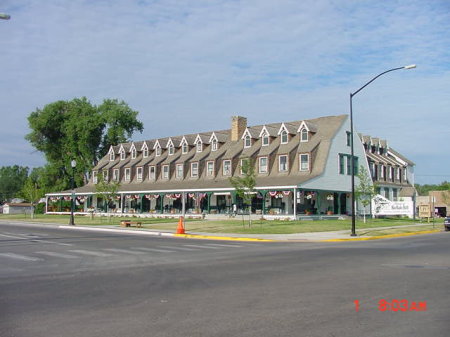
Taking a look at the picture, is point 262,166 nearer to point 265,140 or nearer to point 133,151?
point 265,140

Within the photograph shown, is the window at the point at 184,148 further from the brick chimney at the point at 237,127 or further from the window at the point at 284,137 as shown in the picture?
the window at the point at 284,137

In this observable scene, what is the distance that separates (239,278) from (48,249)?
35.7ft

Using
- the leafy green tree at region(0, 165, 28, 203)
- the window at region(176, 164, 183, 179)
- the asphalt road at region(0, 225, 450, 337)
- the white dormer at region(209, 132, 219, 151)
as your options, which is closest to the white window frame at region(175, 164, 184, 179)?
the window at region(176, 164, 183, 179)

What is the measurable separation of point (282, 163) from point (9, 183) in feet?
440

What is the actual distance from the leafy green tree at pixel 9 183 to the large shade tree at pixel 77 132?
3284 inches

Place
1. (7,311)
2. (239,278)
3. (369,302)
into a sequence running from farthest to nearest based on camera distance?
(239,278)
(369,302)
(7,311)

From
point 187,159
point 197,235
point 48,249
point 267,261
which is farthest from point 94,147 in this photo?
Answer: point 267,261

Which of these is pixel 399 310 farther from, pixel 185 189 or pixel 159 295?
pixel 185 189

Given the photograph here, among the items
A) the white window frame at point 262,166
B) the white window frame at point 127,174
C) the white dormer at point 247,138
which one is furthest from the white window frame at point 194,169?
the white window frame at point 127,174

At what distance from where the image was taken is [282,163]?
160 ft

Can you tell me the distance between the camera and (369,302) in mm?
9203
